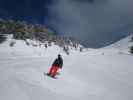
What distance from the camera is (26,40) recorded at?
194 feet

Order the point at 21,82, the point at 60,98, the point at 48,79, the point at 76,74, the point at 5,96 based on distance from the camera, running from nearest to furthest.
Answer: the point at 5,96
the point at 60,98
the point at 21,82
the point at 48,79
the point at 76,74

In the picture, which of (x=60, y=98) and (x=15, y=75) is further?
(x=15, y=75)

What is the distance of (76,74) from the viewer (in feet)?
63.4

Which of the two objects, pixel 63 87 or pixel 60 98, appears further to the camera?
pixel 63 87

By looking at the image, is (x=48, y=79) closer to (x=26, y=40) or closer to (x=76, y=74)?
(x=76, y=74)

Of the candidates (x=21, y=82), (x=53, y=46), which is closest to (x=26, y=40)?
(x=53, y=46)

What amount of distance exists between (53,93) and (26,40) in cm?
4777

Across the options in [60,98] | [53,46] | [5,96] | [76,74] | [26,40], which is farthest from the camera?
[53,46]

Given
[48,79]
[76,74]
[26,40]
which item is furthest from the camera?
[26,40]

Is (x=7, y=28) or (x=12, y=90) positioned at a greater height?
(x=7, y=28)

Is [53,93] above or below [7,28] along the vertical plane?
below

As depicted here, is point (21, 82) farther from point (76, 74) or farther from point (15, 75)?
point (76, 74)

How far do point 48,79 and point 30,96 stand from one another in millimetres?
3720

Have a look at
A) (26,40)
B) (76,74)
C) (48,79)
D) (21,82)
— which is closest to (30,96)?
(21,82)
